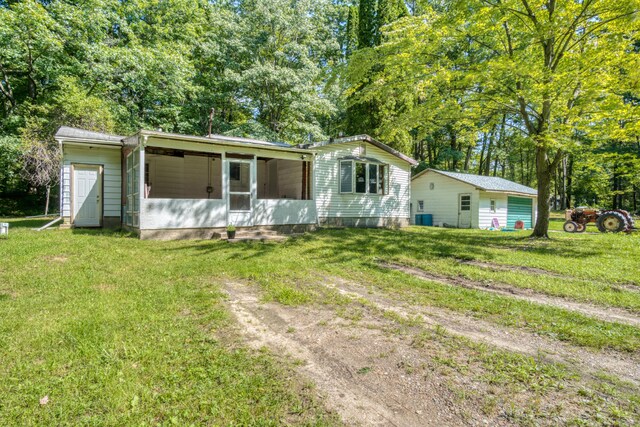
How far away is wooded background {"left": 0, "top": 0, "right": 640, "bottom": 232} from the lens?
1008cm

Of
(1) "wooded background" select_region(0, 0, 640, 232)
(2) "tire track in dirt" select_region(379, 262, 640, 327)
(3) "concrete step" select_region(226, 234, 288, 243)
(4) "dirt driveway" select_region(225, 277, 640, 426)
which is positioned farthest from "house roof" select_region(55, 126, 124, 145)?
(2) "tire track in dirt" select_region(379, 262, 640, 327)

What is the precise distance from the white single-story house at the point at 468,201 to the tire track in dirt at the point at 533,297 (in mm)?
13613

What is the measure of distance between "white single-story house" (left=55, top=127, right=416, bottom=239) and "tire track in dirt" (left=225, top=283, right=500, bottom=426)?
667 cm

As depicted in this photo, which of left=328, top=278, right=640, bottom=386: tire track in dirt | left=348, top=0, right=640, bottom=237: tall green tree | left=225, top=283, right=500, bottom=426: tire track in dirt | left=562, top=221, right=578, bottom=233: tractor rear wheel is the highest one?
left=348, top=0, right=640, bottom=237: tall green tree

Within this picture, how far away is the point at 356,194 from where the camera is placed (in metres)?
14.3

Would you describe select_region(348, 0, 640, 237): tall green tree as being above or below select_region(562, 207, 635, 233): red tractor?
above

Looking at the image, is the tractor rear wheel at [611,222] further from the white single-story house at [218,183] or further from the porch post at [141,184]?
the porch post at [141,184]

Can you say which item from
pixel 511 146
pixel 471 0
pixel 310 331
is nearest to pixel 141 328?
pixel 310 331

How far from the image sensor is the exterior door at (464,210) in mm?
18672

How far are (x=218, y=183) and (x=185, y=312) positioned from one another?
11.4 metres

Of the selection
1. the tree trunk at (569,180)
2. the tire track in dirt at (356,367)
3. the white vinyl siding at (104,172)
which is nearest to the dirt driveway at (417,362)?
the tire track in dirt at (356,367)

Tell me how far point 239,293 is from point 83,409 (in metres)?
2.75

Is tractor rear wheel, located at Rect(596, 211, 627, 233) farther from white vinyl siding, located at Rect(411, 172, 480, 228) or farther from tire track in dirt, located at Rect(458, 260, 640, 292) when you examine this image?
tire track in dirt, located at Rect(458, 260, 640, 292)

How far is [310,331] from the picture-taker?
3.56m
